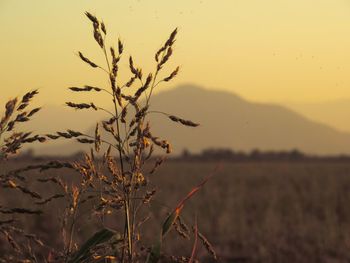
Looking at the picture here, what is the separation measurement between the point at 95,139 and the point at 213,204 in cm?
1656

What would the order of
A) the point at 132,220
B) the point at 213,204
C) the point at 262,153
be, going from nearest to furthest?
the point at 132,220
the point at 213,204
the point at 262,153

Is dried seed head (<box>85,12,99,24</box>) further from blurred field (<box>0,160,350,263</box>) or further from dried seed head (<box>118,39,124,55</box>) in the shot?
blurred field (<box>0,160,350,263</box>)

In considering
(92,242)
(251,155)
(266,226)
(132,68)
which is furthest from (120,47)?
(251,155)

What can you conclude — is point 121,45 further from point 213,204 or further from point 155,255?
point 213,204

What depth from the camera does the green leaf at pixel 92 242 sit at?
5.24 ft

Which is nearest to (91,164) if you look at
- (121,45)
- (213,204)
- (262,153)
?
(121,45)

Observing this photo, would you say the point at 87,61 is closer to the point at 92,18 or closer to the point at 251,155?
the point at 92,18

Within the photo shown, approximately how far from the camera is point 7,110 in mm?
1632

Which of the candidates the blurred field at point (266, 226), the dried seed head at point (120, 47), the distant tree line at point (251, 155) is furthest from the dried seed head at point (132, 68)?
the distant tree line at point (251, 155)

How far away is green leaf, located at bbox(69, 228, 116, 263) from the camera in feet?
5.24

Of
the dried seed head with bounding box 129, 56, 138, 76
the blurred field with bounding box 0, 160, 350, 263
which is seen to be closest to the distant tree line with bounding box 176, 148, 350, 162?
the blurred field with bounding box 0, 160, 350, 263

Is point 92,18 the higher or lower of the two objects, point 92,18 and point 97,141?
the higher

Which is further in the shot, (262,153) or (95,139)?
(262,153)

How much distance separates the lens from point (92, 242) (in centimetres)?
161
